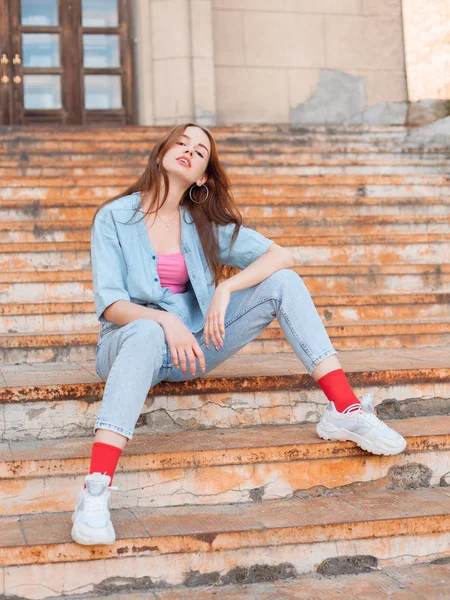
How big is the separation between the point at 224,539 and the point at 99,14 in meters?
8.37

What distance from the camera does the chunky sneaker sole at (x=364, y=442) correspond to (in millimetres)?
2531

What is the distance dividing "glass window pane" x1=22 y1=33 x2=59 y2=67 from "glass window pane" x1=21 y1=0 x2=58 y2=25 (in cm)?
15

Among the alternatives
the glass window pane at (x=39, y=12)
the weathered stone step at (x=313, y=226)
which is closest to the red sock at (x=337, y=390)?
the weathered stone step at (x=313, y=226)

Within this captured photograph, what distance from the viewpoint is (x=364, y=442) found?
8.31 ft

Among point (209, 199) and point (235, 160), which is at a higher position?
point (235, 160)

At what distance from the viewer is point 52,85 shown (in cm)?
934

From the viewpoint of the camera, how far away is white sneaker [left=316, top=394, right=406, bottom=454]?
8.27ft

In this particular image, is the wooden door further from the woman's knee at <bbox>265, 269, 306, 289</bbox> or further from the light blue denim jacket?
the woman's knee at <bbox>265, 269, 306, 289</bbox>

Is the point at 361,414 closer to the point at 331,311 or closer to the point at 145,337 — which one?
the point at 145,337

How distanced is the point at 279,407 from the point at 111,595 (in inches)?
38.9

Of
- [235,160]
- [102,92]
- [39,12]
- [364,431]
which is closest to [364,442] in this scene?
[364,431]

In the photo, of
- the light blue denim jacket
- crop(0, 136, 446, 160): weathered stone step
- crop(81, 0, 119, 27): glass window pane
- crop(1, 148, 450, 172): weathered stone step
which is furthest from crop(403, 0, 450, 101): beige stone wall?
the light blue denim jacket

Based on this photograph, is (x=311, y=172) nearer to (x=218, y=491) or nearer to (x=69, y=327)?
(x=69, y=327)

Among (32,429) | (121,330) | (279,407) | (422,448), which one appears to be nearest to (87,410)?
(32,429)
